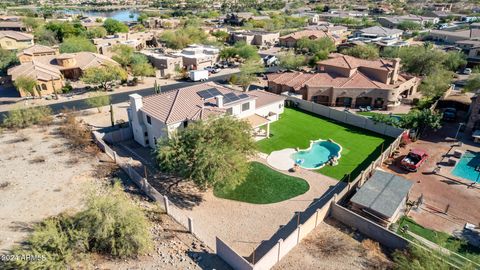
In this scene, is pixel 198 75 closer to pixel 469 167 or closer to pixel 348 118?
pixel 348 118

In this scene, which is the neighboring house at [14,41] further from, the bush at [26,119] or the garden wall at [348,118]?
the garden wall at [348,118]

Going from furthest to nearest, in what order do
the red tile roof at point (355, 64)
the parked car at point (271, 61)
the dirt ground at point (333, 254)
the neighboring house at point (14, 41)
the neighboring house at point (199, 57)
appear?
the neighboring house at point (14, 41), the parked car at point (271, 61), the neighboring house at point (199, 57), the red tile roof at point (355, 64), the dirt ground at point (333, 254)

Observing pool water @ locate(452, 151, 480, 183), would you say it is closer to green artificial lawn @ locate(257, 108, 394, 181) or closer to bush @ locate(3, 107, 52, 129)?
green artificial lawn @ locate(257, 108, 394, 181)

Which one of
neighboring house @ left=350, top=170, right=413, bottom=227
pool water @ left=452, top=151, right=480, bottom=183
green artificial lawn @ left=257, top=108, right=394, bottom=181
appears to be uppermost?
neighboring house @ left=350, top=170, right=413, bottom=227

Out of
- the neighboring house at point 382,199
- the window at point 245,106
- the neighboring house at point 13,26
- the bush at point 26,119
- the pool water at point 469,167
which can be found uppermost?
the neighboring house at point 13,26

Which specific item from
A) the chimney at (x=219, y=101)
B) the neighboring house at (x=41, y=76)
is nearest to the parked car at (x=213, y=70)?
the neighboring house at (x=41, y=76)

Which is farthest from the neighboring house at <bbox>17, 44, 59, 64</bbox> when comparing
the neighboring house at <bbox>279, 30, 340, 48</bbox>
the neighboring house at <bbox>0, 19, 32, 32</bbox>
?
the neighboring house at <bbox>279, 30, 340, 48</bbox>

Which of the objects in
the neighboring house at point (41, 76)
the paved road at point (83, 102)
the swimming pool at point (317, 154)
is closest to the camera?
the swimming pool at point (317, 154)

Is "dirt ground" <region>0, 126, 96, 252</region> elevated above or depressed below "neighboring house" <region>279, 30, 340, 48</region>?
below
